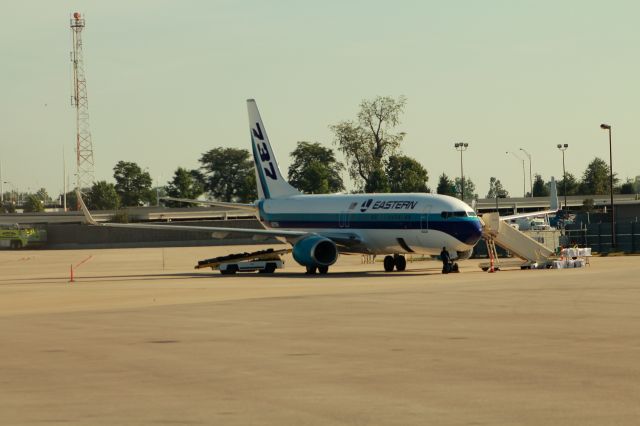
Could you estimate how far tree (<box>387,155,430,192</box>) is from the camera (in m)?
150

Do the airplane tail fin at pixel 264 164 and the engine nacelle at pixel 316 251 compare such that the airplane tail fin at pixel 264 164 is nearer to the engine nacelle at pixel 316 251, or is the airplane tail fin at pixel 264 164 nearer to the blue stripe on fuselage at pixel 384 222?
the blue stripe on fuselage at pixel 384 222

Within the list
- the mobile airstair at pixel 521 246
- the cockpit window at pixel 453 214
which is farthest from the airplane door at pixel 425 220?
the mobile airstair at pixel 521 246

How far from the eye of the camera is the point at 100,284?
4681 centimetres

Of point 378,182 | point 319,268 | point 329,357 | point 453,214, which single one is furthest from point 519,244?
point 378,182

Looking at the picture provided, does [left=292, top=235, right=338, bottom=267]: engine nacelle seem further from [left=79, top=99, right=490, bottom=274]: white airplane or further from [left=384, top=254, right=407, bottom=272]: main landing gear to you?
[left=384, top=254, right=407, bottom=272]: main landing gear

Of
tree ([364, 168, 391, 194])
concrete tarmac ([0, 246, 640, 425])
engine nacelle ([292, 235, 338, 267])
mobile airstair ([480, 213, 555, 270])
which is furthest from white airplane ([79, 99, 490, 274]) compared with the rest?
tree ([364, 168, 391, 194])

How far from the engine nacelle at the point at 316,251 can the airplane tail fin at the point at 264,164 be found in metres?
8.33

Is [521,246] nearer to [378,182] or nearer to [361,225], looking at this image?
[361,225]

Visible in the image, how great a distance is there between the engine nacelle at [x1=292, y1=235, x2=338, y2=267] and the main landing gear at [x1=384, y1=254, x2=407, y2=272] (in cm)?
350

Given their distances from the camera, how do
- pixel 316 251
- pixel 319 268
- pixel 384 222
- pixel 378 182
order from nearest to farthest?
pixel 384 222 → pixel 316 251 → pixel 319 268 → pixel 378 182

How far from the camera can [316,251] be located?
5447cm

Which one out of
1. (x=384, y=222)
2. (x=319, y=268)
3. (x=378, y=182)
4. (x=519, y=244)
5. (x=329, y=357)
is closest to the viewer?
(x=329, y=357)

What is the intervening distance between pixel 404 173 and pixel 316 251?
9699cm

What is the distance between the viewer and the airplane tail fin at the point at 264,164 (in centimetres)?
6294
